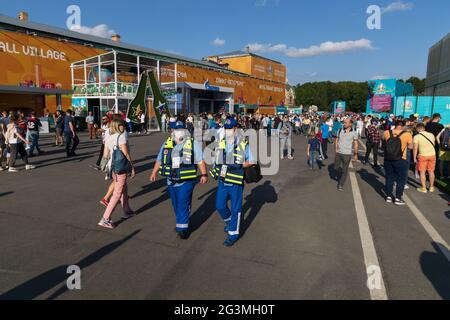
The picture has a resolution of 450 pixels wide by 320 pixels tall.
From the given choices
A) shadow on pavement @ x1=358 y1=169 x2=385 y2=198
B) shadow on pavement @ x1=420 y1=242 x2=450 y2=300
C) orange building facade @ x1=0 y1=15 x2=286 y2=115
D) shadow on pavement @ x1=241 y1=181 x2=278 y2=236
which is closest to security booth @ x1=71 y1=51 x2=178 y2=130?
orange building facade @ x1=0 y1=15 x2=286 y2=115

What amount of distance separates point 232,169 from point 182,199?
82cm

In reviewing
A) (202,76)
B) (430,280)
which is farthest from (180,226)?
(202,76)

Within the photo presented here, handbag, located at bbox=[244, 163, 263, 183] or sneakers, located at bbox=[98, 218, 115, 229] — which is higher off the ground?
handbag, located at bbox=[244, 163, 263, 183]

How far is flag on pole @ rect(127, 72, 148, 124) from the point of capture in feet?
71.7

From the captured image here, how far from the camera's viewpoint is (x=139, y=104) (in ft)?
74.2

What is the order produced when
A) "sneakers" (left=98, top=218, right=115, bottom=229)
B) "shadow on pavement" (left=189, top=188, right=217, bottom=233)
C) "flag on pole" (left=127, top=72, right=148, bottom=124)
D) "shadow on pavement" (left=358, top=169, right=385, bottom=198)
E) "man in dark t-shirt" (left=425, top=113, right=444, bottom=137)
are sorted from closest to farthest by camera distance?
"sneakers" (left=98, top=218, right=115, bottom=229) → "shadow on pavement" (left=189, top=188, right=217, bottom=233) → "shadow on pavement" (left=358, top=169, right=385, bottom=198) → "man in dark t-shirt" (left=425, top=113, right=444, bottom=137) → "flag on pole" (left=127, top=72, right=148, bottom=124)

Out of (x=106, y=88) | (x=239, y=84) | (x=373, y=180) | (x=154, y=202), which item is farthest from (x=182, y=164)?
(x=239, y=84)

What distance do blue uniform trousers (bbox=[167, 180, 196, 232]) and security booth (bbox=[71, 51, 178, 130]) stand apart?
1976cm

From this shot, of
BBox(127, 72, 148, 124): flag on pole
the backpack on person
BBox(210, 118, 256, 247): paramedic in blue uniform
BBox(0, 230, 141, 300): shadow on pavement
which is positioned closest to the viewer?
BBox(0, 230, 141, 300): shadow on pavement

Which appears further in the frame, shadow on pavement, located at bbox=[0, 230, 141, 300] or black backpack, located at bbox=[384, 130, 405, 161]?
black backpack, located at bbox=[384, 130, 405, 161]

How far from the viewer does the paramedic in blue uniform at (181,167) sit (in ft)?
13.7

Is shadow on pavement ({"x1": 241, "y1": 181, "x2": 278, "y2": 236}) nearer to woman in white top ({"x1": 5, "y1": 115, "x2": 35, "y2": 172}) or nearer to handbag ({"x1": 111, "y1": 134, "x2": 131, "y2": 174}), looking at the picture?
handbag ({"x1": 111, "y1": 134, "x2": 131, "y2": 174})

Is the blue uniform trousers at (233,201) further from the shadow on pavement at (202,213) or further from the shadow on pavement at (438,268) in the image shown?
the shadow on pavement at (438,268)

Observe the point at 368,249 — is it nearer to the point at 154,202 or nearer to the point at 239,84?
the point at 154,202
